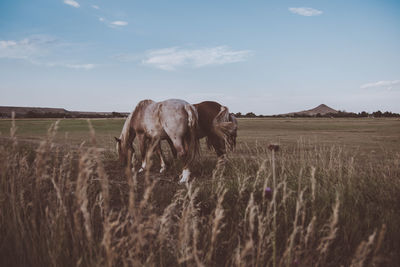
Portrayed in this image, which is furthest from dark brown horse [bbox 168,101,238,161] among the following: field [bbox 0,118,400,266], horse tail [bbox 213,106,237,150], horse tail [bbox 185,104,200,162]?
field [bbox 0,118,400,266]

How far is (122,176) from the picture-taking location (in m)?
5.96

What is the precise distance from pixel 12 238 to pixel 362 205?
3881 mm

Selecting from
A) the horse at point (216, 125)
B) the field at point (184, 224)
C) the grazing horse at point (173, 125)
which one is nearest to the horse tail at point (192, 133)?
the grazing horse at point (173, 125)

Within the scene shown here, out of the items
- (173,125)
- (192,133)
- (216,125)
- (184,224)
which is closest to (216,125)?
(216,125)

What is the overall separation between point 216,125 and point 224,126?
0.23 metres

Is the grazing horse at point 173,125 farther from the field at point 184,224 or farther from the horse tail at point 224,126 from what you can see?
the field at point 184,224

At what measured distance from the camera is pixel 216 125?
274 inches

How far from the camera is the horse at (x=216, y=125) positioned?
6.95m

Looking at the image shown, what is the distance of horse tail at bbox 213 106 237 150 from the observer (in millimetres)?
6898

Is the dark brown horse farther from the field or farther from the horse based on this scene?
the field

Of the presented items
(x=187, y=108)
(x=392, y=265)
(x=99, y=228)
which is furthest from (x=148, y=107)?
(x=392, y=265)

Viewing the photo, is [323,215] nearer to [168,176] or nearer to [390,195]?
[390,195]

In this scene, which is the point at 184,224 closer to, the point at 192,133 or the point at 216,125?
the point at 192,133

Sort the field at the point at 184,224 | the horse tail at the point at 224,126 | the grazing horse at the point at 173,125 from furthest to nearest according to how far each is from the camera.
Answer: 1. the horse tail at the point at 224,126
2. the grazing horse at the point at 173,125
3. the field at the point at 184,224
